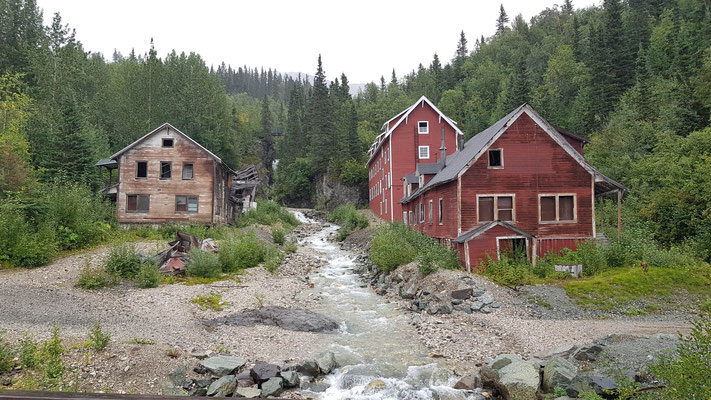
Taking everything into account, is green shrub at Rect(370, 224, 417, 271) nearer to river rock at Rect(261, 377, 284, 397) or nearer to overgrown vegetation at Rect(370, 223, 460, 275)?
overgrown vegetation at Rect(370, 223, 460, 275)

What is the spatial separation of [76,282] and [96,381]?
33.2ft

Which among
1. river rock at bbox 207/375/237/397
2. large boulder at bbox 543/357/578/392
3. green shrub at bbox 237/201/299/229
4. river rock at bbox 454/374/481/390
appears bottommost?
river rock at bbox 454/374/481/390

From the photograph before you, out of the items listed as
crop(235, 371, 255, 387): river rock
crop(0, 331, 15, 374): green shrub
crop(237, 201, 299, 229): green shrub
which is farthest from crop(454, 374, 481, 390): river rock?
crop(237, 201, 299, 229): green shrub

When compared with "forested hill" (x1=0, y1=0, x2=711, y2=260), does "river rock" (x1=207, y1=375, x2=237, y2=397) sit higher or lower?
lower

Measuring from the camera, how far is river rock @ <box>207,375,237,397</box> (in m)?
8.87

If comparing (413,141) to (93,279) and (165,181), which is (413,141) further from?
(93,279)

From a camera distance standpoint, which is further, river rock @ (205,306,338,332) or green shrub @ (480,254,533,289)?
green shrub @ (480,254,533,289)

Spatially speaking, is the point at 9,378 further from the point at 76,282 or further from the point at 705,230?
the point at 705,230

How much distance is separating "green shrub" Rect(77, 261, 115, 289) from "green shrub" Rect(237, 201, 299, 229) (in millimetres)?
22059

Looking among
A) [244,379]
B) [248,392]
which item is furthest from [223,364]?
[248,392]

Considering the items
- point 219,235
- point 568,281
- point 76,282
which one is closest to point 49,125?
point 219,235

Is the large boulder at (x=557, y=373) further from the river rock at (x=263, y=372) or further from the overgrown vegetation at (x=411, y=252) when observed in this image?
the overgrown vegetation at (x=411, y=252)

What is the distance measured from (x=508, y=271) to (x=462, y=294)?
303cm

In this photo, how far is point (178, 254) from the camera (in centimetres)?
2086
